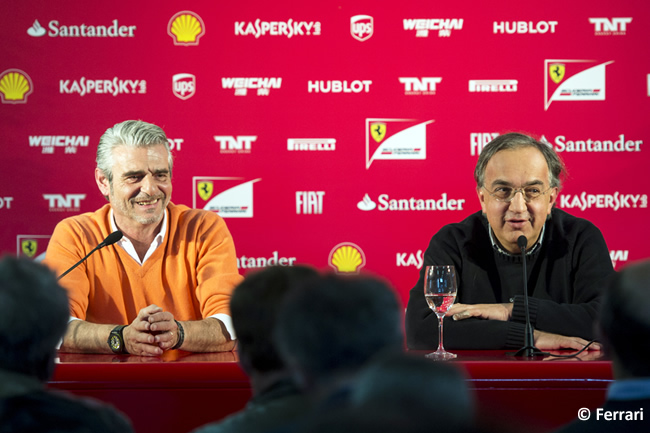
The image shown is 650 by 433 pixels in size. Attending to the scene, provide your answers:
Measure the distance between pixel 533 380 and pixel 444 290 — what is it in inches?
16.3

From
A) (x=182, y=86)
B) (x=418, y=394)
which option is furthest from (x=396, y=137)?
(x=418, y=394)

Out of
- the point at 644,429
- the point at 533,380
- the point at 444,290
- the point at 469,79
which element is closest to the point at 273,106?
the point at 469,79

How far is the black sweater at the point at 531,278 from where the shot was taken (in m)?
2.54

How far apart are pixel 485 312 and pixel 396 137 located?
2.03m

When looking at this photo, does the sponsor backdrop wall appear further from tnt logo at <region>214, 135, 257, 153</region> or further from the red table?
the red table

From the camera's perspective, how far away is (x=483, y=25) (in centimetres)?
445

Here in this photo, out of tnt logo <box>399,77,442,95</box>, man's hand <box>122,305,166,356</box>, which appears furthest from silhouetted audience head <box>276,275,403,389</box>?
tnt logo <box>399,77,442,95</box>

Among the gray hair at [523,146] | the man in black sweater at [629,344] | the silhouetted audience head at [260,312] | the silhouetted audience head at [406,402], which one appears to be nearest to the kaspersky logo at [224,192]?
the gray hair at [523,146]

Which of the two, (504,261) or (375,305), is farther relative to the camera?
(504,261)

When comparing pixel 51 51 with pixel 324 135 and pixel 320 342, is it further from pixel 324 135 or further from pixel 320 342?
pixel 320 342

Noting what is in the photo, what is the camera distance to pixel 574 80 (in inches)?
175

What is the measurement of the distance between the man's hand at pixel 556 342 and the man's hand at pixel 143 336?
1257 mm

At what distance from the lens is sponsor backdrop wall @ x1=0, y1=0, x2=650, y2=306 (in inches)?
174

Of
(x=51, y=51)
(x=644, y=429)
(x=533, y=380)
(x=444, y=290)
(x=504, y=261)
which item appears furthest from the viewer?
(x=51, y=51)
